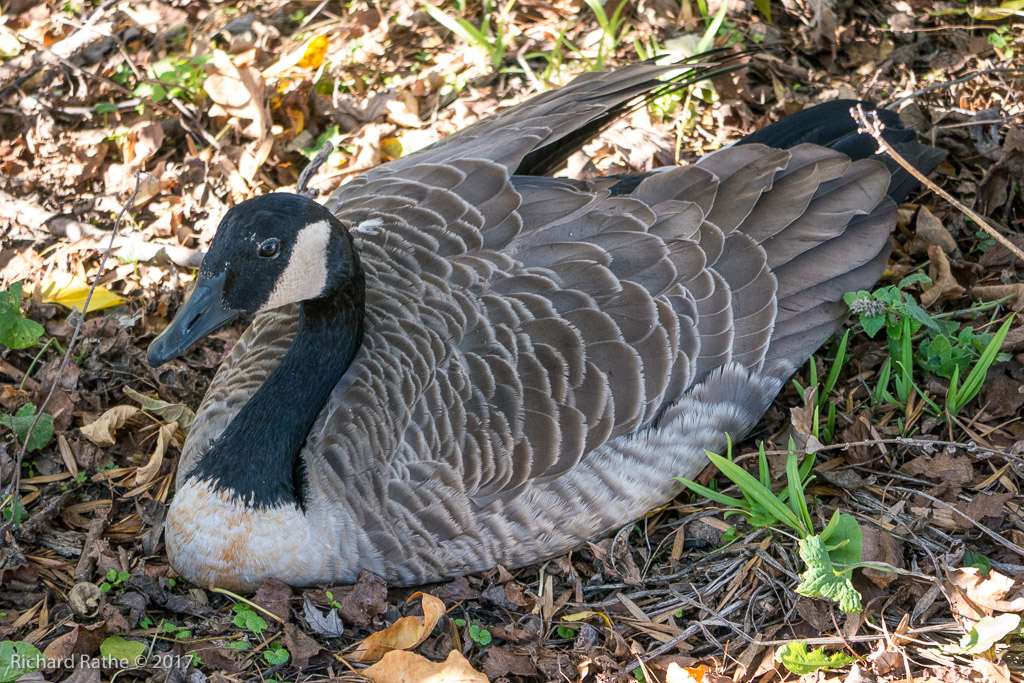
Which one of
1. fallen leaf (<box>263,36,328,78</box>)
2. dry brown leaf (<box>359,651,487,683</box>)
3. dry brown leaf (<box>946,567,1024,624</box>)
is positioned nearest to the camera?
dry brown leaf (<box>946,567,1024,624</box>)

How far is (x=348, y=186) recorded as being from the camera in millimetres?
4262

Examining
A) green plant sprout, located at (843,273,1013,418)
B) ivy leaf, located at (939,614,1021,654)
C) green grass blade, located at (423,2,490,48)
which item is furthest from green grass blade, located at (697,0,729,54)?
ivy leaf, located at (939,614,1021,654)

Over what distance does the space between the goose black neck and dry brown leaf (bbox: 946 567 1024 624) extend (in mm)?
2347

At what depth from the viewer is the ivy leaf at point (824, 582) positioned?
2.81m

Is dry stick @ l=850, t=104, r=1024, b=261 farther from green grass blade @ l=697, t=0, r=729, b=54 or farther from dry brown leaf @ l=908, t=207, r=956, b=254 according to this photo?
green grass blade @ l=697, t=0, r=729, b=54

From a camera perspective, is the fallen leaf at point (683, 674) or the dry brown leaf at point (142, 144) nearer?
the fallen leaf at point (683, 674)

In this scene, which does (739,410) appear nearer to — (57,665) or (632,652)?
(632,652)

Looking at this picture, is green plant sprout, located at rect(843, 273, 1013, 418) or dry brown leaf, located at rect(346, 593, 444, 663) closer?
dry brown leaf, located at rect(346, 593, 444, 663)

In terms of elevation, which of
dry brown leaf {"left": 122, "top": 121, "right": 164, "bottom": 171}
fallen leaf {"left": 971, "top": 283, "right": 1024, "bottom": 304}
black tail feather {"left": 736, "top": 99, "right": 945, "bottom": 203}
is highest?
black tail feather {"left": 736, "top": 99, "right": 945, "bottom": 203}

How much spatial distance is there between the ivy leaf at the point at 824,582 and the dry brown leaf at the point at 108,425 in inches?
115

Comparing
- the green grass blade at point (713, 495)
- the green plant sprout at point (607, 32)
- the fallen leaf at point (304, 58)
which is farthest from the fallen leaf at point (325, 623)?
the fallen leaf at point (304, 58)

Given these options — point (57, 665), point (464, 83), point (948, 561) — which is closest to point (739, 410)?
point (948, 561)

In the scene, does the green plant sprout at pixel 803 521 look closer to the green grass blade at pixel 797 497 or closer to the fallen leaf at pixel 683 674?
the green grass blade at pixel 797 497

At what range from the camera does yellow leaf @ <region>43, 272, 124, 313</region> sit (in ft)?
14.5
